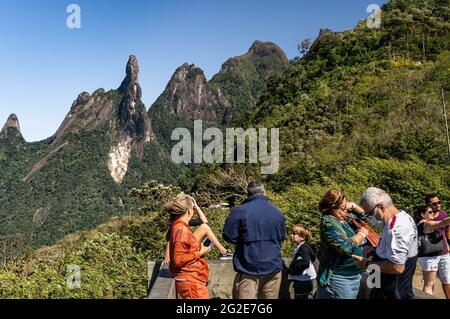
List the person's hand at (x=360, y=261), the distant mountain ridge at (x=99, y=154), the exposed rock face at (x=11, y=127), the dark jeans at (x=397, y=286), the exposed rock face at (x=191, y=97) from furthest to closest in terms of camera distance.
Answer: the exposed rock face at (x=191, y=97), the exposed rock face at (x=11, y=127), the distant mountain ridge at (x=99, y=154), the person's hand at (x=360, y=261), the dark jeans at (x=397, y=286)

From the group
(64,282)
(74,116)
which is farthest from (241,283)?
(74,116)

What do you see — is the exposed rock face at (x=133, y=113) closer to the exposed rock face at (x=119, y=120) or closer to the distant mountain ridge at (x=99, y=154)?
the exposed rock face at (x=119, y=120)

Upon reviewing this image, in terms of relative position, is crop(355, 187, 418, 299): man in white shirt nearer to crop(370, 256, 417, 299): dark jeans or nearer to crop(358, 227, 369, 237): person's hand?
crop(370, 256, 417, 299): dark jeans

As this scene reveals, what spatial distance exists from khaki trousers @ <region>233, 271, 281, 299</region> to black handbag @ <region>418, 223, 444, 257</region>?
178 centimetres

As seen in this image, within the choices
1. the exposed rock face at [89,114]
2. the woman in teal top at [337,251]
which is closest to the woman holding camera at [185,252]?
the woman in teal top at [337,251]

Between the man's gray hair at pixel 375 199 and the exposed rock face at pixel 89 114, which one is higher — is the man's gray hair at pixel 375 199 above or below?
below

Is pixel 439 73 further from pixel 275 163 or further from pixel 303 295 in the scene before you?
pixel 303 295

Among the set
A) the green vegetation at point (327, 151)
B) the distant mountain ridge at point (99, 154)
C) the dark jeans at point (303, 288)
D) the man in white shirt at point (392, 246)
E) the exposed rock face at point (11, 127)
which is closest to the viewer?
the man in white shirt at point (392, 246)

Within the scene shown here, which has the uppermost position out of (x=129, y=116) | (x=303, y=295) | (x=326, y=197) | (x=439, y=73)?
(x=129, y=116)

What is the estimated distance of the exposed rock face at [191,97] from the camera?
169 metres

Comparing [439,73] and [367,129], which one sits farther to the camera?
[439,73]

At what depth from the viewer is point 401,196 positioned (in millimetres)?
9180

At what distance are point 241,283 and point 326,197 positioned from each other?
3.68 ft

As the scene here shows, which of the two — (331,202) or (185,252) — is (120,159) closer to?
(185,252)
